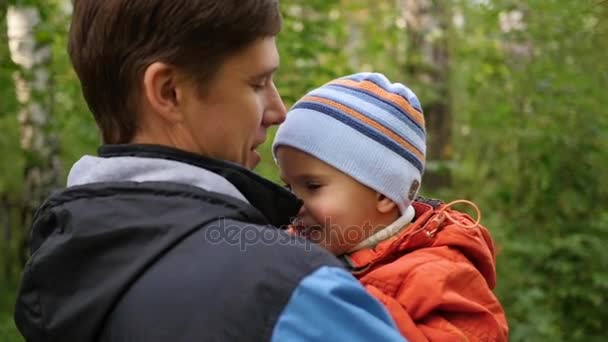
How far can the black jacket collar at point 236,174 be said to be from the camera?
1.53 m

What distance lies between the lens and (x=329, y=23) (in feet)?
23.1

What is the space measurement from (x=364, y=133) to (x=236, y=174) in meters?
0.86

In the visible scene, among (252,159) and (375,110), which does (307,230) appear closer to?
(375,110)

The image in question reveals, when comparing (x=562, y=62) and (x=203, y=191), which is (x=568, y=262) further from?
(x=203, y=191)

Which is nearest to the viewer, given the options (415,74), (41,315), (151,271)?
(151,271)

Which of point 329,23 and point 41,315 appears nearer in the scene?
point 41,315

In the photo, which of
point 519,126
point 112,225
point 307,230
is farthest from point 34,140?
point 112,225

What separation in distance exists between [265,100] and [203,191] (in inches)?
14.3

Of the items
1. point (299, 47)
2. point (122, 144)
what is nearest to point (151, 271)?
point (122, 144)

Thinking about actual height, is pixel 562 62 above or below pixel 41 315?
below

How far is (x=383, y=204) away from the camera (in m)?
2.41

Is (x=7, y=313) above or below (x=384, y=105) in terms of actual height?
below

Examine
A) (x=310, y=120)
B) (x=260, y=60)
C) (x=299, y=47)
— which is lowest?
(x=299, y=47)

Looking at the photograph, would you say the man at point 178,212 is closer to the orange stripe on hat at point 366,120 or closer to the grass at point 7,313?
the orange stripe on hat at point 366,120
